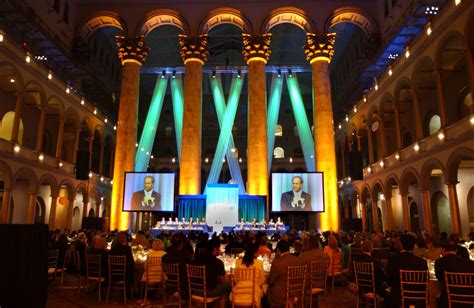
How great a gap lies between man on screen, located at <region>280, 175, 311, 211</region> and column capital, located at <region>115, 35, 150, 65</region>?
35.0ft

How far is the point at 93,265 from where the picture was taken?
7.20 m

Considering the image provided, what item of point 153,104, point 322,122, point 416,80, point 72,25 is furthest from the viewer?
point 72,25

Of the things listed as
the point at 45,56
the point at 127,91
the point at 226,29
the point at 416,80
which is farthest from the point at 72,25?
the point at 416,80

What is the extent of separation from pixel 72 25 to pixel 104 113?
6447 millimetres

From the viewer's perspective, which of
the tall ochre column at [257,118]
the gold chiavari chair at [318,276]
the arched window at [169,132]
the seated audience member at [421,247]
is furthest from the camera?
the arched window at [169,132]

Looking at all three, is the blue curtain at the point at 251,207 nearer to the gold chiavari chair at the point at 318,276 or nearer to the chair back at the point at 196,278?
the gold chiavari chair at the point at 318,276

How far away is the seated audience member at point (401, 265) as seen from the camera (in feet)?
16.7

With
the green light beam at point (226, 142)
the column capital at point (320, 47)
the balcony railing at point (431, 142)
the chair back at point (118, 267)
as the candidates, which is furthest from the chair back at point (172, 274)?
the column capital at point (320, 47)

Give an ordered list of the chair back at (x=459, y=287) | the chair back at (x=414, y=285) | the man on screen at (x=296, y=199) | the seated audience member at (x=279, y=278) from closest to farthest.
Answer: the chair back at (x=459, y=287), the chair back at (x=414, y=285), the seated audience member at (x=279, y=278), the man on screen at (x=296, y=199)

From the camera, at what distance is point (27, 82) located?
1681cm

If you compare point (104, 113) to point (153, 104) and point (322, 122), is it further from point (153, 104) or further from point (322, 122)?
point (322, 122)

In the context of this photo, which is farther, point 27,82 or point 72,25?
point 72,25

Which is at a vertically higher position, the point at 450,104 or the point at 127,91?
the point at 127,91

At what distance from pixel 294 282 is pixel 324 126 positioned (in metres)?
14.3
